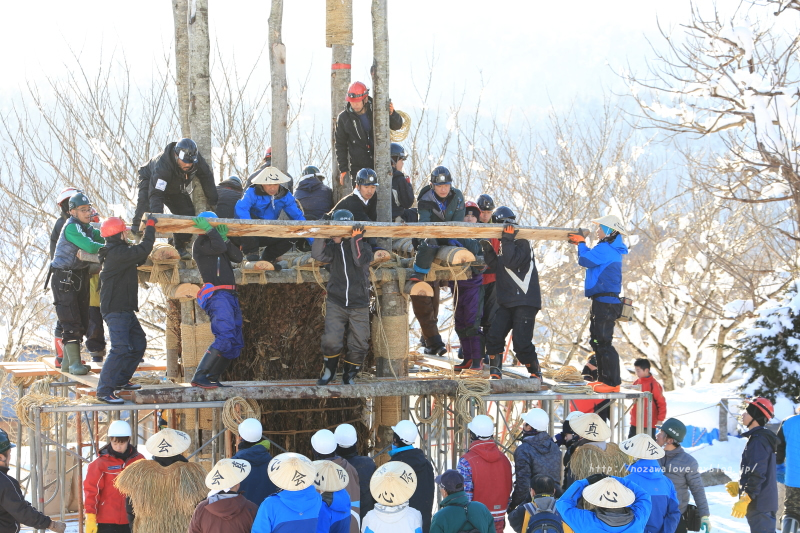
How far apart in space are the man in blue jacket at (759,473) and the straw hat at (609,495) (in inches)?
121

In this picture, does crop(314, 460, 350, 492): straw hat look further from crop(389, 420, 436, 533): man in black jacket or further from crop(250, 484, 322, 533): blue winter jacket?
crop(389, 420, 436, 533): man in black jacket

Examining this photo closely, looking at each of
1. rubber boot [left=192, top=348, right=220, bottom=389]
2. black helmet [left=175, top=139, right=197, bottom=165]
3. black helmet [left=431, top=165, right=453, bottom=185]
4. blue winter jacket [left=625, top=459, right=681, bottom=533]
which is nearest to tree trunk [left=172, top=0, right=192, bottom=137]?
black helmet [left=175, top=139, right=197, bottom=165]

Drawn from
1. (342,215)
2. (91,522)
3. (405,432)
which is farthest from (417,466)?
(342,215)

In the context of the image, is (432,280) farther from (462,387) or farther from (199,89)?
(199,89)

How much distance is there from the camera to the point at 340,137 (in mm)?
10055

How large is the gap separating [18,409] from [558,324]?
56.5ft

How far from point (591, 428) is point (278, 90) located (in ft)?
24.6

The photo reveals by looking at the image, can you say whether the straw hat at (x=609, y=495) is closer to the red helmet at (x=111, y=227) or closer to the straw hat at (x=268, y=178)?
the red helmet at (x=111, y=227)

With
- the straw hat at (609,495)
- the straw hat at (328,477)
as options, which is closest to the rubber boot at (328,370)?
the straw hat at (328,477)

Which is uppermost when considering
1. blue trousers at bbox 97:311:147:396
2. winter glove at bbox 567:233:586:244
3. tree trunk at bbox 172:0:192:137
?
tree trunk at bbox 172:0:192:137

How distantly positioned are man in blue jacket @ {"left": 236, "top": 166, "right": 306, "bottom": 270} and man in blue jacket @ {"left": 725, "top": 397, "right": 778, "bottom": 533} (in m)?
5.24

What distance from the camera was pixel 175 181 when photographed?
930cm

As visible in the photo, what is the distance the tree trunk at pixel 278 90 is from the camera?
468 inches

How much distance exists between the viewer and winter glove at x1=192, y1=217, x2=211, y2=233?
25.2 ft
